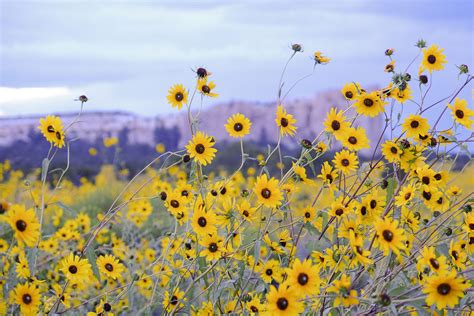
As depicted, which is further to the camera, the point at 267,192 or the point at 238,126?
the point at 238,126

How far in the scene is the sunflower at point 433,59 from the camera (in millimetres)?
2525

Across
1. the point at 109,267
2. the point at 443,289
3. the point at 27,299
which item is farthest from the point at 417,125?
the point at 27,299

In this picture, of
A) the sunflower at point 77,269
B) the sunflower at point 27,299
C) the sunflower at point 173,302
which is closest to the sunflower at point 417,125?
the sunflower at point 173,302

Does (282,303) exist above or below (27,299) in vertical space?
above

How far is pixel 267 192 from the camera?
2.20m

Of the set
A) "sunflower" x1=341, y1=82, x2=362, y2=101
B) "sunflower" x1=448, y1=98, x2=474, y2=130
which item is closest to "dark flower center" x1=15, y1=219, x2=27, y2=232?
"sunflower" x1=341, y1=82, x2=362, y2=101

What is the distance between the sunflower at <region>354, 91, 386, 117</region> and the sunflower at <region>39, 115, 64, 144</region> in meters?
1.18

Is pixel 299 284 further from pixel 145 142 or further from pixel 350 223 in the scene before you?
pixel 145 142

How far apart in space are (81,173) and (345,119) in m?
11.2

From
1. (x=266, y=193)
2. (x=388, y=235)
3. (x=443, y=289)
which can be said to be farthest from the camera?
(x=266, y=193)

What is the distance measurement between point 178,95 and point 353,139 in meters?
0.73

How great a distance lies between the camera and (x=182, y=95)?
2590 mm

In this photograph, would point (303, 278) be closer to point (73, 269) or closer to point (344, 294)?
point (344, 294)

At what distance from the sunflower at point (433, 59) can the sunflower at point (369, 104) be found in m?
0.31
